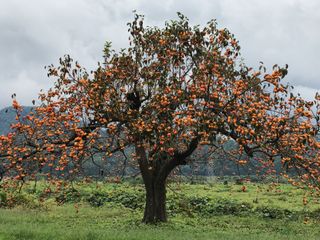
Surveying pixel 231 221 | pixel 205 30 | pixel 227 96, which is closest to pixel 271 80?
pixel 227 96

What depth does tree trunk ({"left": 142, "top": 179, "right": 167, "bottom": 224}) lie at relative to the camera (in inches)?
885

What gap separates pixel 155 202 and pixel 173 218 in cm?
439

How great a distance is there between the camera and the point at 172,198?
117 ft

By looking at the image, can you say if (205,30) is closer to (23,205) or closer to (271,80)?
(271,80)

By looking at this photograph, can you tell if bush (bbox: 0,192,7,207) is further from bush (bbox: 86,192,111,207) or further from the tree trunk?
the tree trunk

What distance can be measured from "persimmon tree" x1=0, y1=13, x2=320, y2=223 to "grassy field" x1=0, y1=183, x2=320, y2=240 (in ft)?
7.05

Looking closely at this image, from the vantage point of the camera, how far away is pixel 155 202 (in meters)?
22.6

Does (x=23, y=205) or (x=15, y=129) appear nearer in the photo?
(x=15, y=129)

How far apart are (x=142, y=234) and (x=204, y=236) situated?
273 centimetres

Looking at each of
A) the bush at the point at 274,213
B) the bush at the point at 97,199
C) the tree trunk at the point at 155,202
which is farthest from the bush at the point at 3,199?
the bush at the point at 274,213

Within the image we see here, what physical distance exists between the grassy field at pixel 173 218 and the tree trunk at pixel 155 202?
63cm

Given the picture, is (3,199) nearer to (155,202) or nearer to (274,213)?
(155,202)

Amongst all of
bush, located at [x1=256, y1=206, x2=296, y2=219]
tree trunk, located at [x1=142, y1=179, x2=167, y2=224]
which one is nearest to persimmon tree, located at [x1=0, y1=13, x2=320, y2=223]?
tree trunk, located at [x1=142, y1=179, x2=167, y2=224]

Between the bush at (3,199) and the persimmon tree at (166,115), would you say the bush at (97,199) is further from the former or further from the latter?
the persimmon tree at (166,115)
